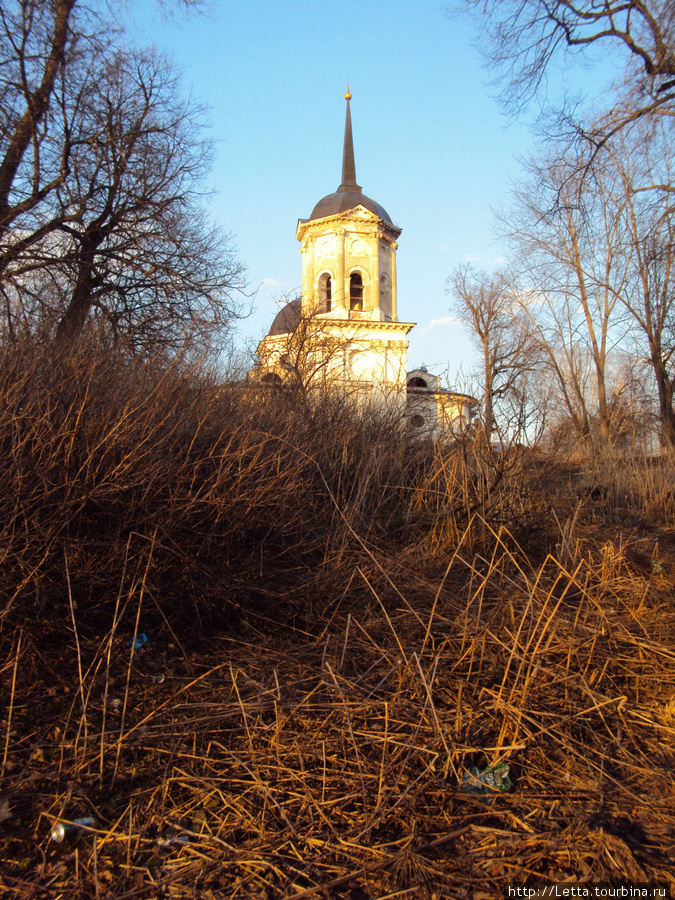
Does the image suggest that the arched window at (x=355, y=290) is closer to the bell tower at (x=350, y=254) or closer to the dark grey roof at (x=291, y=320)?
the bell tower at (x=350, y=254)

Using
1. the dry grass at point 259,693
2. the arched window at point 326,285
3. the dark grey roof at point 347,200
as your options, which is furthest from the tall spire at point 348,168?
the dry grass at point 259,693

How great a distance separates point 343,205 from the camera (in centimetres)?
3162

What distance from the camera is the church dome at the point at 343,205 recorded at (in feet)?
104

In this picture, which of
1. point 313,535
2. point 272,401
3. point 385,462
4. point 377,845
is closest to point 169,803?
point 377,845

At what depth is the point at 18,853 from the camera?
1970 millimetres

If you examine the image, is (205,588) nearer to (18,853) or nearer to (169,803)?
(169,803)

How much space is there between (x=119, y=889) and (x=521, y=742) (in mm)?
1542

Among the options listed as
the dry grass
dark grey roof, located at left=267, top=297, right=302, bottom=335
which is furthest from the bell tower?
the dry grass

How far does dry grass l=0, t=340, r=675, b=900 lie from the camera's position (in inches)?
76.9

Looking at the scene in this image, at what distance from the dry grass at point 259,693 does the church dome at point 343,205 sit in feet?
96.9

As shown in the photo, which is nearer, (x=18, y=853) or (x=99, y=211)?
(x=18, y=853)

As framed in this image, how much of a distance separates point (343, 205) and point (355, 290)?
171 inches

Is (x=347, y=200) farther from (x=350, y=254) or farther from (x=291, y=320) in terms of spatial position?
(x=291, y=320)

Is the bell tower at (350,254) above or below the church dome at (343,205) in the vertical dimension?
below
